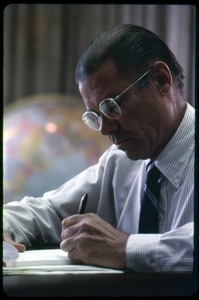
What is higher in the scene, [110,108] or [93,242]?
[110,108]

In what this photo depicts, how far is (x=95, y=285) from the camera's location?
0.92 meters

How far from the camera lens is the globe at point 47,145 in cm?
A: 162

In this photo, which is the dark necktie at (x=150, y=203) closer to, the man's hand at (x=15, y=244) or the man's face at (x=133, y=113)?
the man's face at (x=133, y=113)

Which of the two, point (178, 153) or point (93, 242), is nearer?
point (93, 242)

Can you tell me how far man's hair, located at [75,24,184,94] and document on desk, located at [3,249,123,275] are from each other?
1.33 ft

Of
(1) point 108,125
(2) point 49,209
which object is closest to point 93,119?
(1) point 108,125

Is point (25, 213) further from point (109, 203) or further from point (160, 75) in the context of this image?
point (160, 75)

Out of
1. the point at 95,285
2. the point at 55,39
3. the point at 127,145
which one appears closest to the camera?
the point at 95,285

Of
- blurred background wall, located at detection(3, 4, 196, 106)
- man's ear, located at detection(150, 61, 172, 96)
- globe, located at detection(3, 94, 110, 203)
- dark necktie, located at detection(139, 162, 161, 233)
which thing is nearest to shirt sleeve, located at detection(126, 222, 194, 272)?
dark necktie, located at detection(139, 162, 161, 233)

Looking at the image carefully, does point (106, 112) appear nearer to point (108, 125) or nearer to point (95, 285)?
point (108, 125)

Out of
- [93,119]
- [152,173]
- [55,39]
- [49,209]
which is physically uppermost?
[55,39]

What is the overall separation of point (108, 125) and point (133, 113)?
6cm

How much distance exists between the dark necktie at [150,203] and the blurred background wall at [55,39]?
0.52 metres

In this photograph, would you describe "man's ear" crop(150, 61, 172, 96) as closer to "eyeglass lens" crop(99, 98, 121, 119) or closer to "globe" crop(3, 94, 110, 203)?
"eyeglass lens" crop(99, 98, 121, 119)
